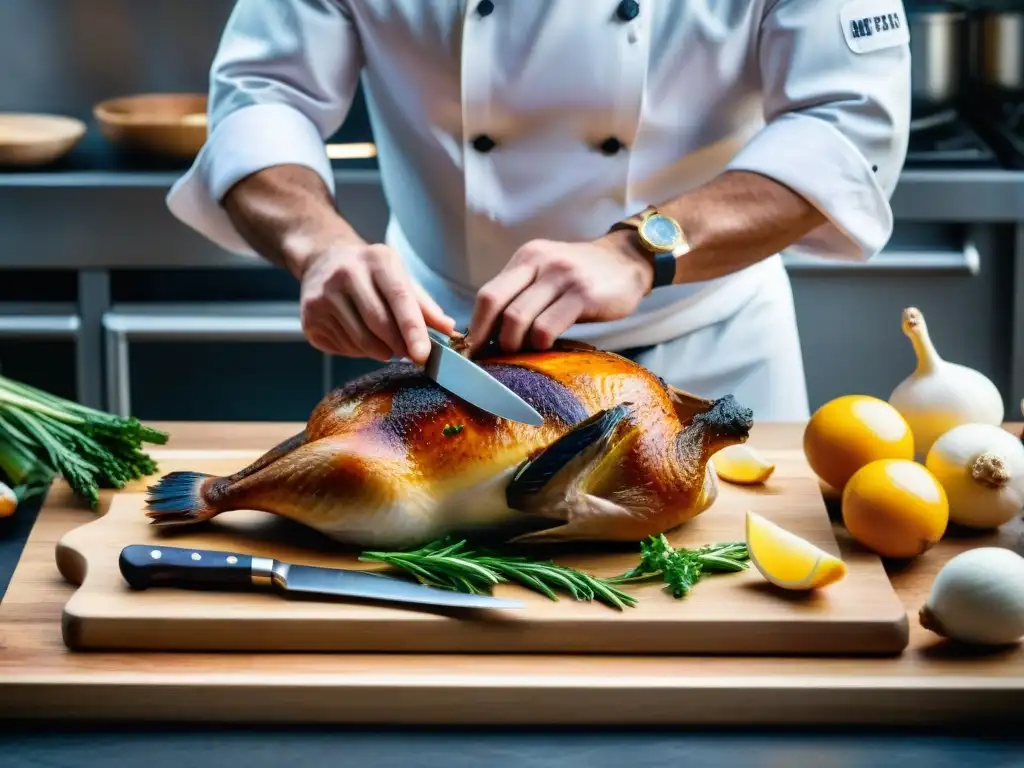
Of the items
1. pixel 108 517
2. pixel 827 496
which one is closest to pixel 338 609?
pixel 108 517

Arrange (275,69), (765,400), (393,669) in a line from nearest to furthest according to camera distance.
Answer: (393,669) < (275,69) < (765,400)

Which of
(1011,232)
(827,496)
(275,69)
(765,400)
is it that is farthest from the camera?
(1011,232)

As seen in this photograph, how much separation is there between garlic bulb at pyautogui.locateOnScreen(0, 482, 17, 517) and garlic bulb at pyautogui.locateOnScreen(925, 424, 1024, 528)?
38.0 inches

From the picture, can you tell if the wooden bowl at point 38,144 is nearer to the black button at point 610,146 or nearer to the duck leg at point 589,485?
the black button at point 610,146

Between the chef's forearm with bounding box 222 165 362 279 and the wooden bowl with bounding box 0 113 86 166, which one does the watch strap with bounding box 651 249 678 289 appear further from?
the wooden bowl with bounding box 0 113 86 166

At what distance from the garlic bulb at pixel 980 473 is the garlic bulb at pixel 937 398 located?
0.12 metres

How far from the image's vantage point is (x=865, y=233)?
5.49 ft

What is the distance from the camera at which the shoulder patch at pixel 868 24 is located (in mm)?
1655

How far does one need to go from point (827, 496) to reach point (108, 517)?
76cm

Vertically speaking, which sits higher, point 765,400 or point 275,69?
point 275,69

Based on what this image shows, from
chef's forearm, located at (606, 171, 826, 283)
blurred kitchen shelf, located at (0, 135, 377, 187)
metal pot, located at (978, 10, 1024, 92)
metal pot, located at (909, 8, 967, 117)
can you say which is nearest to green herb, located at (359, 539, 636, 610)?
chef's forearm, located at (606, 171, 826, 283)

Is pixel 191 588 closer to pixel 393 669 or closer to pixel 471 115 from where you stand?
pixel 393 669

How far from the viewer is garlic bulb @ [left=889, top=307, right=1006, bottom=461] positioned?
152 centimetres

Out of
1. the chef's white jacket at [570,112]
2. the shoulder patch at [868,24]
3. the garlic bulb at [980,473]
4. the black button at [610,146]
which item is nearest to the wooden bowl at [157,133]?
the chef's white jacket at [570,112]
